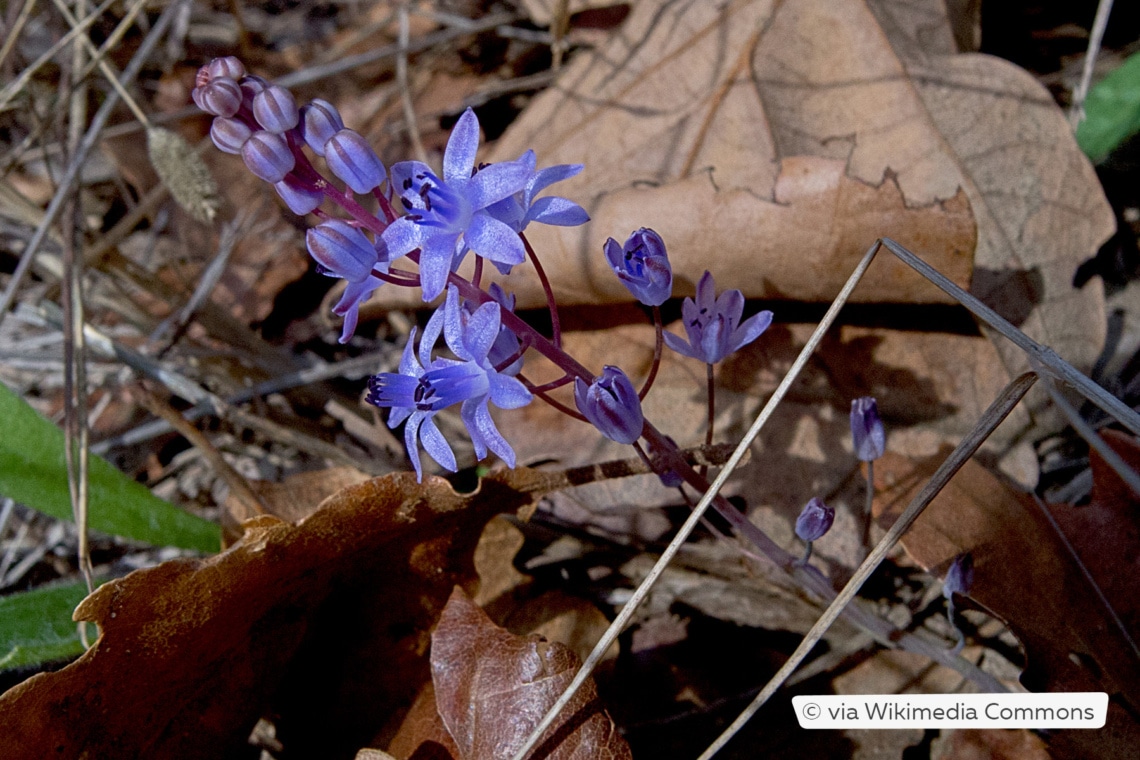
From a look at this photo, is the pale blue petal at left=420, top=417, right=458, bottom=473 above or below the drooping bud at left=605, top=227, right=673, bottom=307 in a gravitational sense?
below

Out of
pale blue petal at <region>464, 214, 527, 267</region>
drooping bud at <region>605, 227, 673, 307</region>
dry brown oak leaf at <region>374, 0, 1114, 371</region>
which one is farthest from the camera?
dry brown oak leaf at <region>374, 0, 1114, 371</region>

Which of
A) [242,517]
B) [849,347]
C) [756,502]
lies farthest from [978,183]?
[242,517]

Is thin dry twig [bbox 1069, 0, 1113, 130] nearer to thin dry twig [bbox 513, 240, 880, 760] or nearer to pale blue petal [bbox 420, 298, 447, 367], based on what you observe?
thin dry twig [bbox 513, 240, 880, 760]

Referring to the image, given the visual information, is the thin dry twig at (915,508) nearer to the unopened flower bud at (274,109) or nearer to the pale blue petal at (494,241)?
the pale blue petal at (494,241)

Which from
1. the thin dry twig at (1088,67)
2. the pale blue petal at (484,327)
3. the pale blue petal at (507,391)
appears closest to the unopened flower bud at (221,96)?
the pale blue petal at (484,327)

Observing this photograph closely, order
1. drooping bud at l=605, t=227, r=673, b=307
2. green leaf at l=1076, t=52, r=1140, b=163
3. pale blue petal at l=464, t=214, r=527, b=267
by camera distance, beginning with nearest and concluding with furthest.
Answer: pale blue petal at l=464, t=214, r=527, b=267 < drooping bud at l=605, t=227, r=673, b=307 < green leaf at l=1076, t=52, r=1140, b=163

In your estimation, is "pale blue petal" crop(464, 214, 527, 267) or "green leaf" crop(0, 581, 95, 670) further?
"green leaf" crop(0, 581, 95, 670)

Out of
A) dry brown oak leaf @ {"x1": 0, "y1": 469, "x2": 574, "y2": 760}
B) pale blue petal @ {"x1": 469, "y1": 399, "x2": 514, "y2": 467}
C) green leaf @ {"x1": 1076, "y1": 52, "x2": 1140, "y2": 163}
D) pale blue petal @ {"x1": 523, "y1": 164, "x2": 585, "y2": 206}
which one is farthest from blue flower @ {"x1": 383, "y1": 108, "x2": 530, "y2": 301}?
green leaf @ {"x1": 1076, "y1": 52, "x2": 1140, "y2": 163}

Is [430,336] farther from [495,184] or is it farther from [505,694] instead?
[505,694]
